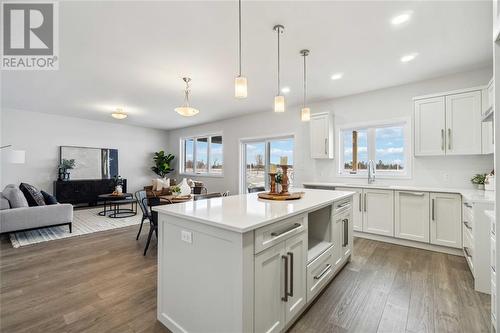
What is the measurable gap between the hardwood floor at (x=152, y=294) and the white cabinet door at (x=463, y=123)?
5.05ft

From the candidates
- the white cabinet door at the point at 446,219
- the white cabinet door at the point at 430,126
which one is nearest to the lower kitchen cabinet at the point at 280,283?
the white cabinet door at the point at 446,219

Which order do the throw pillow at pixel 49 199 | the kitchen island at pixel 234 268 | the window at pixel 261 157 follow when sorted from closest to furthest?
1. the kitchen island at pixel 234 268
2. the throw pillow at pixel 49 199
3. the window at pixel 261 157

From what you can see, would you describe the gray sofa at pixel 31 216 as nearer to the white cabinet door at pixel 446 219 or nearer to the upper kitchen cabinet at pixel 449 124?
the white cabinet door at pixel 446 219

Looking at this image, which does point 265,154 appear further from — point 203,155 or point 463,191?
point 463,191

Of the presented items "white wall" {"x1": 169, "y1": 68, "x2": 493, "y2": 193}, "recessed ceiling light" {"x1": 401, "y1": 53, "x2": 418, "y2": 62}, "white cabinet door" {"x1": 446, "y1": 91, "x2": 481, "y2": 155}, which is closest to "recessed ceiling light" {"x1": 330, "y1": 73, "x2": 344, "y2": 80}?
"recessed ceiling light" {"x1": 401, "y1": 53, "x2": 418, "y2": 62}

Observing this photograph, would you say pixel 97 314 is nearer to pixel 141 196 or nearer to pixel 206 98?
pixel 141 196

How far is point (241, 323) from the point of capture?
128 centimetres

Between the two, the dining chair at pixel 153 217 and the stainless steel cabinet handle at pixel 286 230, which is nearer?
the stainless steel cabinet handle at pixel 286 230

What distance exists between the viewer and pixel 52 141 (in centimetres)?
639

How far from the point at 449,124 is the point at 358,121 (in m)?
1.43

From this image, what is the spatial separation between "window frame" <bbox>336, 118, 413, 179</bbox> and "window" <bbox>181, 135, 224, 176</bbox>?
12.0ft

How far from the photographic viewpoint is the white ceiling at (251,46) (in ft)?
6.98

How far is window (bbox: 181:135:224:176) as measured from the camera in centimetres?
736

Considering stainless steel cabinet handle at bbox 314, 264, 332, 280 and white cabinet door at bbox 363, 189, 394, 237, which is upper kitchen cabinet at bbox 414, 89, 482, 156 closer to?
white cabinet door at bbox 363, 189, 394, 237
